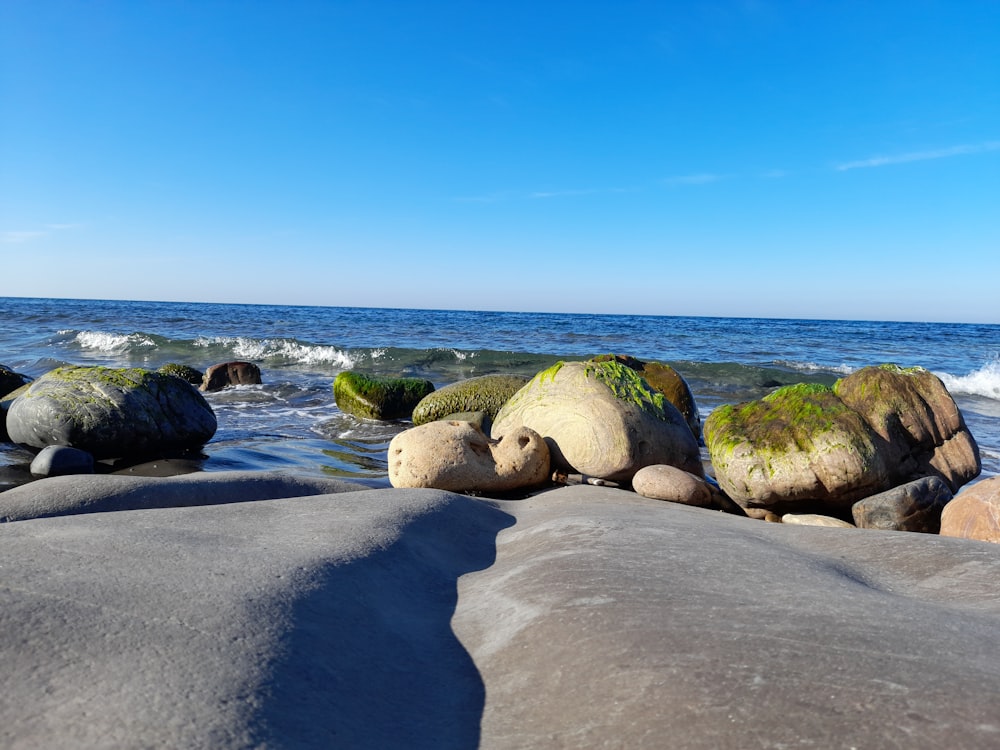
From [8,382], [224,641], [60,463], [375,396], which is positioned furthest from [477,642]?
[8,382]

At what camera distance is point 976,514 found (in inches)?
139

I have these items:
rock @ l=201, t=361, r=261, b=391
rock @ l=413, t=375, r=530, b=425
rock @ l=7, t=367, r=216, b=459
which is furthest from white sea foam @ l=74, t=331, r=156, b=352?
rock @ l=413, t=375, r=530, b=425

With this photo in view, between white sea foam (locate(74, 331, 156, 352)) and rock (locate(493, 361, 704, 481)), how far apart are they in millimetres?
17454

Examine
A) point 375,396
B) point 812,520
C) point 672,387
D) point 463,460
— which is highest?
point 672,387

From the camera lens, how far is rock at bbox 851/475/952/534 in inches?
158

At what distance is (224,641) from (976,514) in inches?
142

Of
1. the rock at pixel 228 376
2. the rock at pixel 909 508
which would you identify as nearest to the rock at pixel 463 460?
the rock at pixel 909 508

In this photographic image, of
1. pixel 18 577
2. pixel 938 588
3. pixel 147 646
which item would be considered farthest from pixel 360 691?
pixel 938 588

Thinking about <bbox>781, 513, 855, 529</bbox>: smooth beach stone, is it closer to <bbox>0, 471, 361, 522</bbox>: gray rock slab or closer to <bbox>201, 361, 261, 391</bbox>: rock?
<bbox>0, 471, 361, 522</bbox>: gray rock slab

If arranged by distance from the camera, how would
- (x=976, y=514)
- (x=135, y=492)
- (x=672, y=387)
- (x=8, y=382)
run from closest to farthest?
1. (x=976, y=514)
2. (x=135, y=492)
3. (x=672, y=387)
4. (x=8, y=382)

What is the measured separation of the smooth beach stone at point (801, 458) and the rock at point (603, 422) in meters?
0.45

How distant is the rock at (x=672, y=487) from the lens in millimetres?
4457

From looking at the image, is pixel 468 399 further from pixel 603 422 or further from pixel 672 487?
pixel 672 487

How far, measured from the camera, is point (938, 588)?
2447 millimetres
